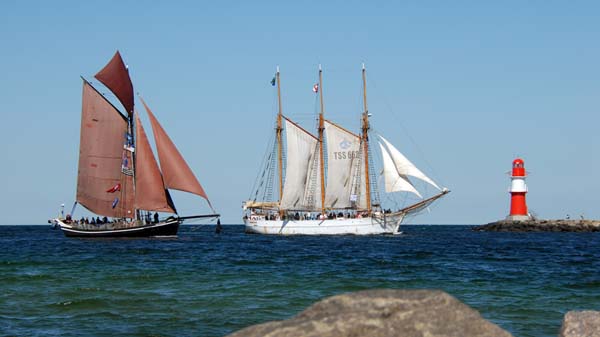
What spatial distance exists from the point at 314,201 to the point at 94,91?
30095 millimetres

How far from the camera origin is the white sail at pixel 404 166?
74.0m

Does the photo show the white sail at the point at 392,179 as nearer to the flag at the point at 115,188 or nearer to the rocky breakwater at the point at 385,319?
the flag at the point at 115,188

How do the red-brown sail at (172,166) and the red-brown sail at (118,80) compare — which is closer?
the red-brown sail at (172,166)

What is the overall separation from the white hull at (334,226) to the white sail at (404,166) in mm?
7806

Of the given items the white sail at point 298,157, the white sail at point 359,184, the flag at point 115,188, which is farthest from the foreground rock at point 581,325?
the white sail at point 298,157

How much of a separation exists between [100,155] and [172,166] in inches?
217

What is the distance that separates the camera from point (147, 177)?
200 feet

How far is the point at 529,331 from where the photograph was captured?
624 inches

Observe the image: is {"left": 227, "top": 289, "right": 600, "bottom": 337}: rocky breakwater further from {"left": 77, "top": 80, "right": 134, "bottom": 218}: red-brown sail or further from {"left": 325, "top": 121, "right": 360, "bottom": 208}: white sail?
{"left": 325, "top": 121, "right": 360, "bottom": 208}: white sail

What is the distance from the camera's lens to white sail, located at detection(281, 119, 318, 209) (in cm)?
8019

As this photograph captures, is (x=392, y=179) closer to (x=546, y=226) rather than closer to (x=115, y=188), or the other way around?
(x=115, y=188)

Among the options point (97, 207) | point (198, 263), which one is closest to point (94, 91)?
point (97, 207)

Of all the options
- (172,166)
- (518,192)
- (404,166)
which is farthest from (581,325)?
(518,192)

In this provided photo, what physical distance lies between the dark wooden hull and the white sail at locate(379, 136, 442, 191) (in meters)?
21.6
